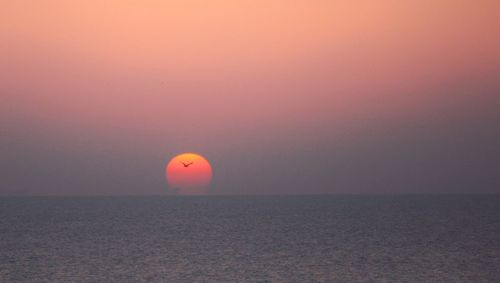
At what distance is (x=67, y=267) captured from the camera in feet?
117

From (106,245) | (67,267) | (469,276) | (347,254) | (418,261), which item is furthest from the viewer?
(106,245)

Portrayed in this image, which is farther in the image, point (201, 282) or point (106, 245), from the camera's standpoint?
point (106, 245)

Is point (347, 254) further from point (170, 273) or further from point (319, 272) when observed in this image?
point (170, 273)

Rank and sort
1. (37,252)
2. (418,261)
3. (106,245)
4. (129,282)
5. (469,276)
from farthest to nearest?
(106,245), (37,252), (418,261), (469,276), (129,282)

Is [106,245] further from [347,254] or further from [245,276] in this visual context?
[245,276]

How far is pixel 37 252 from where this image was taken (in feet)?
153

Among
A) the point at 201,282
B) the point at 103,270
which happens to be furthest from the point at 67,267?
the point at 201,282

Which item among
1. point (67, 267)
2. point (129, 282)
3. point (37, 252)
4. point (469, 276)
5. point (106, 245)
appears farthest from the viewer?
point (106, 245)

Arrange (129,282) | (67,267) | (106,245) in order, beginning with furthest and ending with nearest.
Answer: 1. (106,245)
2. (67,267)
3. (129,282)

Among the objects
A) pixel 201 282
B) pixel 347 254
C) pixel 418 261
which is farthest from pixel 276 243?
pixel 201 282

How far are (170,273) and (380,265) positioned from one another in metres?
11.1

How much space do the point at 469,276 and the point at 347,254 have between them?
11.7 m

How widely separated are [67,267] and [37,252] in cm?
1199

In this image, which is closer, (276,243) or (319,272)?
(319,272)
